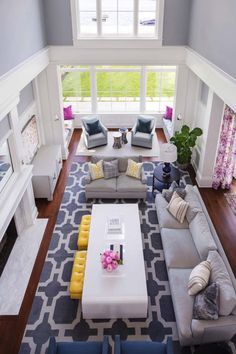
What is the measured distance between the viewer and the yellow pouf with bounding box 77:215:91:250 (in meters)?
6.63

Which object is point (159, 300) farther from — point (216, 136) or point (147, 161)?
point (147, 161)

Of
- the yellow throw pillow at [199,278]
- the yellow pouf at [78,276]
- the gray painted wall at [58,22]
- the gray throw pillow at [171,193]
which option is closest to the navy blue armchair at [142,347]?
the yellow throw pillow at [199,278]

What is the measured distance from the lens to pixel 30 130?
896 cm

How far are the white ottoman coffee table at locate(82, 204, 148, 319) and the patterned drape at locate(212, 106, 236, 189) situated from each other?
339 centimetres

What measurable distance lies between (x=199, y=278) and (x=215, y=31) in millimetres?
5308

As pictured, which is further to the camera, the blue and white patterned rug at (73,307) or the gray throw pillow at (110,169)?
the gray throw pillow at (110,169)

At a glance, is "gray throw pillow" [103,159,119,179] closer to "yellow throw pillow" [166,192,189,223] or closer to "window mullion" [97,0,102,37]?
"yellow throw pillow" [166,192,189,223]

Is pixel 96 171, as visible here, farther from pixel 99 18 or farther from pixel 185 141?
pixel 99 18

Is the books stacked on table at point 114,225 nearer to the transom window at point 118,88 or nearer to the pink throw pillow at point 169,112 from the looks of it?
the pink throw pillow at point 169,112

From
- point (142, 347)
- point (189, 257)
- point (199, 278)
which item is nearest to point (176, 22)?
point (189, 257)

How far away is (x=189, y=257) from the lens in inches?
236

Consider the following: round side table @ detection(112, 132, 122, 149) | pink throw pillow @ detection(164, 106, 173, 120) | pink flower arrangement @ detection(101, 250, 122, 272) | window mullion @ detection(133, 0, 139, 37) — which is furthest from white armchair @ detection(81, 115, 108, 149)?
pink flower arrangement @ detection(101, 250, 122, 272)

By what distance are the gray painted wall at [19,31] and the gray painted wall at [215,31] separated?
434 centimetres

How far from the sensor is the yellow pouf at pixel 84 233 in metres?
6.63
